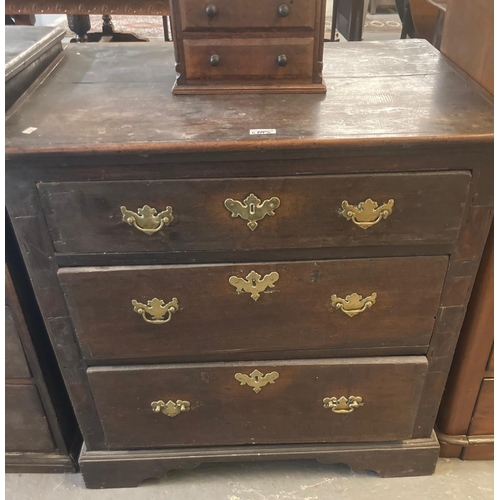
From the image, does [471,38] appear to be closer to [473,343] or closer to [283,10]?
[283,10]

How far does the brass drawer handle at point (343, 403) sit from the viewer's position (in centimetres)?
119

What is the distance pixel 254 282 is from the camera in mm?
1021

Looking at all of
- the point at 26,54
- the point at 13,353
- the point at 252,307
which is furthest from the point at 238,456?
the point at 26,54

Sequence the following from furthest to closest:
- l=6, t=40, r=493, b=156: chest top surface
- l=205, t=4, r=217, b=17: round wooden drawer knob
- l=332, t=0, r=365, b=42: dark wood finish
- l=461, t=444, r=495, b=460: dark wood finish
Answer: l=332, t=0, r=365, b=42: dark wood finish, l=461, t=444, r=495, b=460: dark wood finish, l=205, t=4, r=217, b=17: round wooden drawer knob, l=6, t=40, r=493, b=156: chest top surface

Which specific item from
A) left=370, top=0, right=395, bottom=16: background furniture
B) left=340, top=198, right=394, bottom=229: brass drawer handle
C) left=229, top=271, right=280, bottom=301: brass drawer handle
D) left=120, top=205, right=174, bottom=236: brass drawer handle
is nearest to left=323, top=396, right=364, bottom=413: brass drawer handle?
left=229, top=271, right=280, bottom=301: brass drawer handle

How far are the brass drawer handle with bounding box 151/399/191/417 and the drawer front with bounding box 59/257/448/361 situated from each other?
0.12 m

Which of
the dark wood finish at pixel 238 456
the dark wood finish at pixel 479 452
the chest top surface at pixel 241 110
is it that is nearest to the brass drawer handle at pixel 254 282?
the chest top surface at pixel 241 110

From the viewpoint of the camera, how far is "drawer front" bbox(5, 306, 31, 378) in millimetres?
1109

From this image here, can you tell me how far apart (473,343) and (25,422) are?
1.09m

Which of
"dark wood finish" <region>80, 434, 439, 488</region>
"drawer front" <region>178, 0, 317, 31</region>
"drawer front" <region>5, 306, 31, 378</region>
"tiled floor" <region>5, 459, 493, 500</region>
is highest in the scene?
"drawer front" <region>178, 0, 317, 31</region>

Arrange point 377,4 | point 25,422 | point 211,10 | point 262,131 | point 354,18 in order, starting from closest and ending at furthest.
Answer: point 262,131, point 211,10, point 25,422, point 354,18, point 377,4

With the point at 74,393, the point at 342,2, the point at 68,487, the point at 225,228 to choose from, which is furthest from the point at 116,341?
the point at 342,2

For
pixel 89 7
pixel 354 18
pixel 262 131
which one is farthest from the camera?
pixel 354 18

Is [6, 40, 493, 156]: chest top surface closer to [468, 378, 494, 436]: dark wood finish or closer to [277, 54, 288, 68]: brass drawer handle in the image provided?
[277, 54, 288, 68]: brass drawer handle
